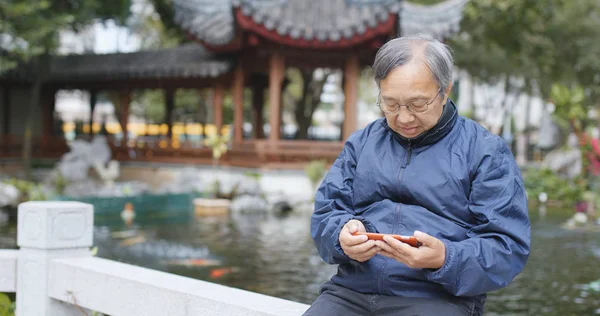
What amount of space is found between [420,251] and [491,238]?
0.81ft

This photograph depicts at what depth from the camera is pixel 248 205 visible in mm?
14734

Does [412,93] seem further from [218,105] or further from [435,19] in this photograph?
[218,105]

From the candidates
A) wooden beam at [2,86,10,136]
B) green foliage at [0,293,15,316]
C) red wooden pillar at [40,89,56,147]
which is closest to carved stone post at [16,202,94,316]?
green foliage at [0,293,15,316]

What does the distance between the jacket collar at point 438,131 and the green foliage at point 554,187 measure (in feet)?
33.9

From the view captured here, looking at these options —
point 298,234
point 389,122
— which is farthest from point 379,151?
point 298,234

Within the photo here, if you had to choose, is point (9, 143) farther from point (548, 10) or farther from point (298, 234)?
point (548, 10)

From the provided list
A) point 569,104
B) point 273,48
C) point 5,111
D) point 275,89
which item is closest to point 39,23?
point 273,48

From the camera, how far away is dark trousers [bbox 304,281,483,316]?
237 cm

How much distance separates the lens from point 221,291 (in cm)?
324

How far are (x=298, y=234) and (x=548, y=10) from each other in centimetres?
1246

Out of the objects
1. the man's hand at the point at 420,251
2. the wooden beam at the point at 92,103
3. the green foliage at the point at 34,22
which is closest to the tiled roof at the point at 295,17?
the green foliage at the point at 34,22

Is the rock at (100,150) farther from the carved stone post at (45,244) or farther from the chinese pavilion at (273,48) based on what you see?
the carved stone post at (45,244)

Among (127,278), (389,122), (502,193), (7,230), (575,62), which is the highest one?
(575,62)

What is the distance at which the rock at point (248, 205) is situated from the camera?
48.3 feet
